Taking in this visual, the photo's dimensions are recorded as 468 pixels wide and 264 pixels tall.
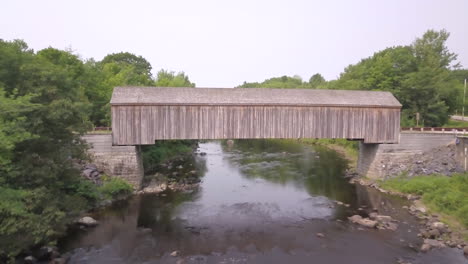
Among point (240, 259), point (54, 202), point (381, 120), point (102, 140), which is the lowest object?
point (240, 259)

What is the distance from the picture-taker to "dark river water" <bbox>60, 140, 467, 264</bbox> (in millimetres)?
10617

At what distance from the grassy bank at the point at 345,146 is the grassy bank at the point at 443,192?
6831 mm

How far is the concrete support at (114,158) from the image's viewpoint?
55.7 ft

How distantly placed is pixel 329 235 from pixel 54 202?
9.96 m

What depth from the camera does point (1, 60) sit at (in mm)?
13969

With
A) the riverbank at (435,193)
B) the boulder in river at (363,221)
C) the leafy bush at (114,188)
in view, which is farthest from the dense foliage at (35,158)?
the riverbank at (435,193)

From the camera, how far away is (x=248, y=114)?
1788 cm

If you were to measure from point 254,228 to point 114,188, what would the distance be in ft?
26.3

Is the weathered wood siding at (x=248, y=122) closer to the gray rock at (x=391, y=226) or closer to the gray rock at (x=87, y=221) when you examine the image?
the gray rock at (x=87, y=221)

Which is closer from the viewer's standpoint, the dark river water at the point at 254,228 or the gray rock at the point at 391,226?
the dark river water at the point at 254,228

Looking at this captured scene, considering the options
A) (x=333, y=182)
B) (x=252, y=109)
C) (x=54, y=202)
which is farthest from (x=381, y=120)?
(x=54, y=202)

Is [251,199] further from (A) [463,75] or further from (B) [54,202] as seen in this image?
(A) [463,75]

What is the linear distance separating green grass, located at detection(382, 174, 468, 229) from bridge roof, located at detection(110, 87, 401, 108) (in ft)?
15.4

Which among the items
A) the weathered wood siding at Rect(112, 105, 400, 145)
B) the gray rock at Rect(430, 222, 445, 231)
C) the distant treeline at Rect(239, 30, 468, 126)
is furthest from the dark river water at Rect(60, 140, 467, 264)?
the distant treeline at Rect(239, 30, 468, 126)
